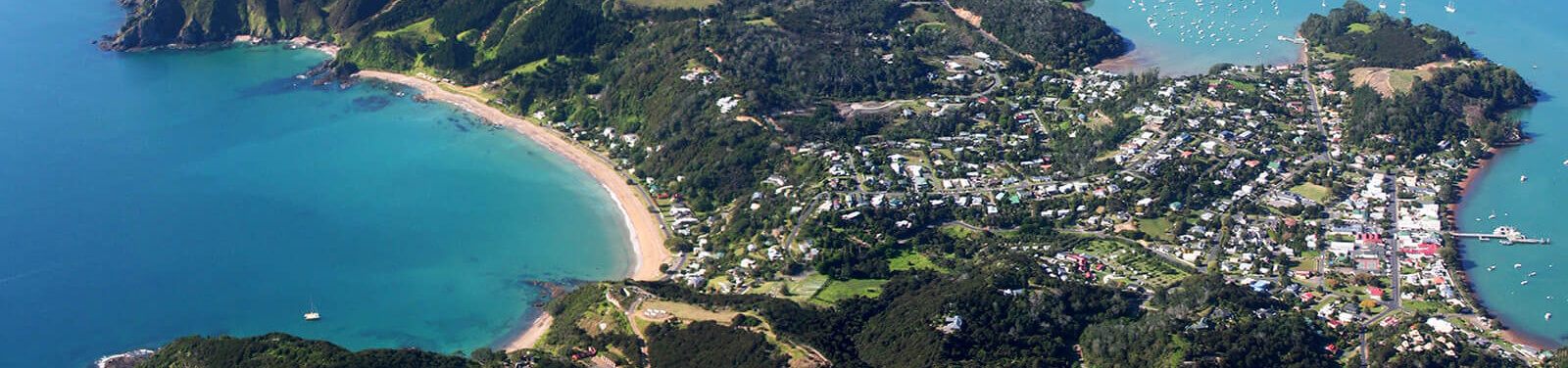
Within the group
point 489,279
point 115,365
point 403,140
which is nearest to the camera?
point 115,365

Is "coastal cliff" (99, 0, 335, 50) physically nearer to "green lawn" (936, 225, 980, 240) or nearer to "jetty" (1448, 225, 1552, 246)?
"green lawn" (936, 225, 980, 240)

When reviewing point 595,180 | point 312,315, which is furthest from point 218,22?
point 312,315

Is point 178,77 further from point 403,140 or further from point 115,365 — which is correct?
point 115,365

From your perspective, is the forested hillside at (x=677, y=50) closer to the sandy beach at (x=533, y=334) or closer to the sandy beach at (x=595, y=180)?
the sandy beach at (x=595, y=180)

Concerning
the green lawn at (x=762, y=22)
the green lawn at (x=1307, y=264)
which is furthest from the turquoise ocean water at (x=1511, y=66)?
the green lawn at (x=762, y=22)

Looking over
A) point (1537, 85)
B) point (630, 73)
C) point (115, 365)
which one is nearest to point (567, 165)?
point (630, 73)

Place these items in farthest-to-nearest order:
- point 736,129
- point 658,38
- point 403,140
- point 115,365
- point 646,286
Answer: point 658,38, point 403,140, point 736,129, point 646,286, point 115,365

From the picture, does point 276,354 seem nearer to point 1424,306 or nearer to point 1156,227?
point 1156,227
